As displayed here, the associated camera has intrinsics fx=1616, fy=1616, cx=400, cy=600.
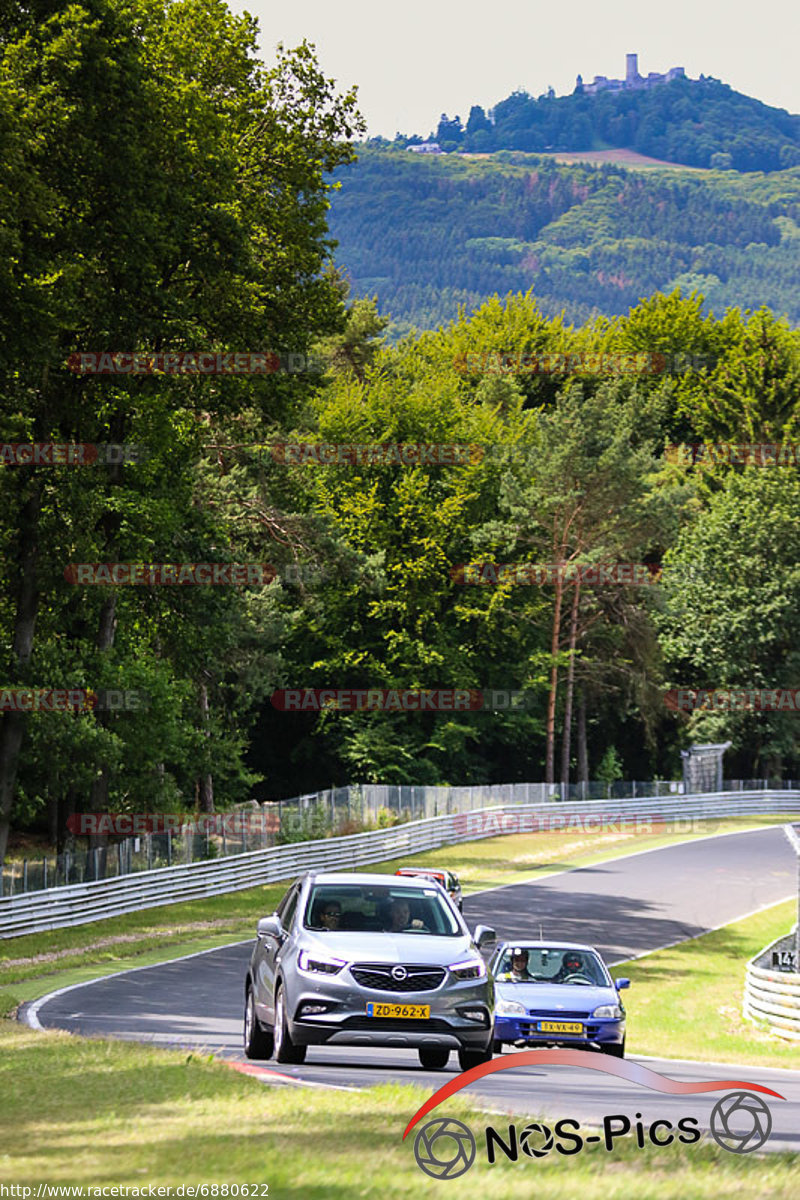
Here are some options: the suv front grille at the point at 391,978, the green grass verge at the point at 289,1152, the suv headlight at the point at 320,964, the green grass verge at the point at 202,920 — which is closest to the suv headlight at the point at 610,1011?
the suv front grille at the point at 391,978

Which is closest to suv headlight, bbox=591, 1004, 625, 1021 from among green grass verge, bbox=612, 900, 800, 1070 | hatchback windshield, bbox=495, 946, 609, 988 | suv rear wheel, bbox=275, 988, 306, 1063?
hatchback windshield, bbox=495, 946, 609, 988

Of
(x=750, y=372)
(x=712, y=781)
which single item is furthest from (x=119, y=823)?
(x=750, y=372)

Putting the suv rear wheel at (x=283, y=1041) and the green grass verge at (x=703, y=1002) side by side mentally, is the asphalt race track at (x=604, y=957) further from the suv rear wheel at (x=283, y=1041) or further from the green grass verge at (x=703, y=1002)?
the green grass verge at (x=703, y=1002)

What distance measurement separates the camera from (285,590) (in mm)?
64000

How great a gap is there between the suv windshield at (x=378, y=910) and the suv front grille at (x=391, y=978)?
751mm

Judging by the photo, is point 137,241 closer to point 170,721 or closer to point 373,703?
point 170,721

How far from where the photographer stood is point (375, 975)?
12.4 m

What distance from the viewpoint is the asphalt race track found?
12766 millimetres

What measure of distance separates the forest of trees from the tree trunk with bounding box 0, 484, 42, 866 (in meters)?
0.08

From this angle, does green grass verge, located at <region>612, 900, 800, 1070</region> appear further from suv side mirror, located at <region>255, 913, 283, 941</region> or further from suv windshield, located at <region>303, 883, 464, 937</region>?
suv side mirror, located at <region>255, 913, 283, 941</region>

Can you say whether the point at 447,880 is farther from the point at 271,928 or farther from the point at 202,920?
the point at 271,928

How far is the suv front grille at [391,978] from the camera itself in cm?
1239

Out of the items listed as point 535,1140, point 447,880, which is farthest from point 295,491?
point 535,1140

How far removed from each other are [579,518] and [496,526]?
4138 millimetres
